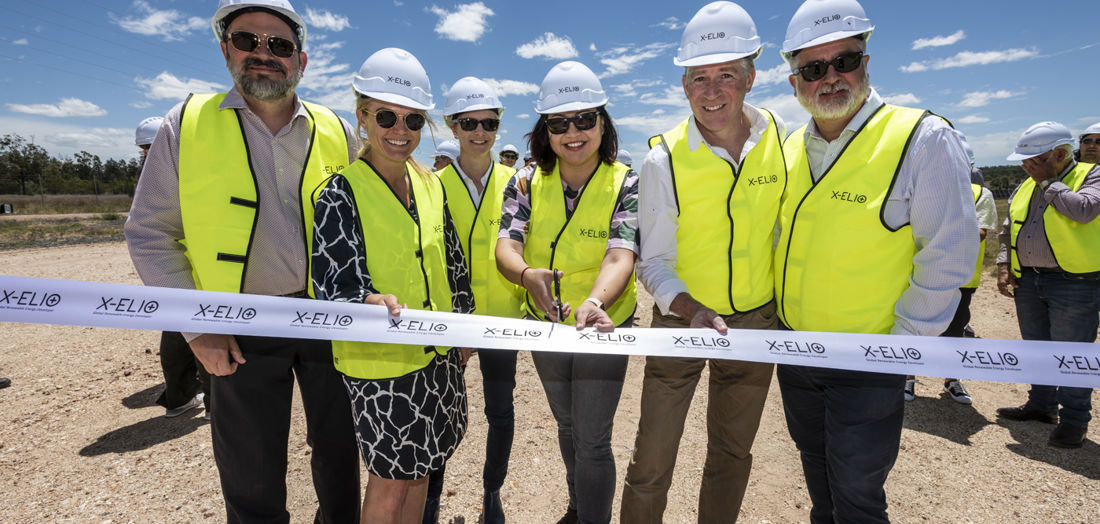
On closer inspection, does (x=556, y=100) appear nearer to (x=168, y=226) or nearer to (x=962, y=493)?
(x=168, y=226)

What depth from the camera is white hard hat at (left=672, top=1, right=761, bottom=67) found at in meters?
2.60

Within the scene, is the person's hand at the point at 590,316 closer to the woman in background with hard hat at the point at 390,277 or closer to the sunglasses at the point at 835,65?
the woman in background with hard hat at the point at 390,277

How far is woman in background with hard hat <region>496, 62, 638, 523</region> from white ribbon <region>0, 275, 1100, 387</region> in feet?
1.26

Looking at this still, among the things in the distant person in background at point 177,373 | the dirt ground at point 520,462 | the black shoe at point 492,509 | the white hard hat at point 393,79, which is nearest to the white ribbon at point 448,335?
the white hard hat at point 393,79

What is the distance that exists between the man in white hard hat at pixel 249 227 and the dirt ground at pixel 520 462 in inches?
54.3

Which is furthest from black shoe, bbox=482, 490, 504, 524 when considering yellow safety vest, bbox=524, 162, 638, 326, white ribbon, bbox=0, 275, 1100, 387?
white ribbon, bbox=0, 275, 1100, 387

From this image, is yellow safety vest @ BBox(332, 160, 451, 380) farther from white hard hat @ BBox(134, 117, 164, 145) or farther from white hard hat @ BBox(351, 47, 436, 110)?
white hard hat @ BBox(134, 117, 164, 145)

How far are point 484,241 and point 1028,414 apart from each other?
6112 millimetres

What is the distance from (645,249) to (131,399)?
6.32 metres

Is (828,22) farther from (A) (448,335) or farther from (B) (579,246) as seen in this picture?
(A) (448,335)

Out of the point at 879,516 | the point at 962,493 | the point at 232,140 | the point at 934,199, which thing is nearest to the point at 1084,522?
the point at 962,493

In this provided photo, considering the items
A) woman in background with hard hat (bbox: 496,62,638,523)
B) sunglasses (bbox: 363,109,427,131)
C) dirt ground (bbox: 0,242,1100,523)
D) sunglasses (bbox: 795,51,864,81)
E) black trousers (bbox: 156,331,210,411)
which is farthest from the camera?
black trousers (bbox: 156,331,210,411)

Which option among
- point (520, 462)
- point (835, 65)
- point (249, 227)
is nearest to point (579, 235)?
point (835, 65)

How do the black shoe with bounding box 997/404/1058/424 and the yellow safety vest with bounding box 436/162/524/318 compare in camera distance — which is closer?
the yellow safety vest with bounding box 436/162/524/318
